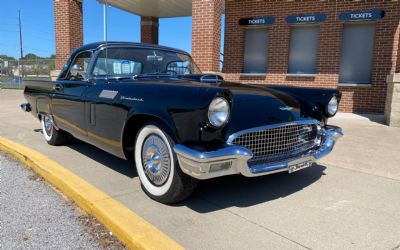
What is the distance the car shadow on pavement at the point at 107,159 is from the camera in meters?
4.27

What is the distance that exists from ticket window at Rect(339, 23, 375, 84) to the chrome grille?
23.8ft

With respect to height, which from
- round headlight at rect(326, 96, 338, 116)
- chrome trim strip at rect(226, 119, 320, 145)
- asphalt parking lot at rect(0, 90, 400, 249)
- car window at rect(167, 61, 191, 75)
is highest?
car window at rect(167, 61, 191, 75)

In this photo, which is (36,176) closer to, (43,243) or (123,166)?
(123,166)

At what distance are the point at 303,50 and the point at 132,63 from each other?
7.54 metres

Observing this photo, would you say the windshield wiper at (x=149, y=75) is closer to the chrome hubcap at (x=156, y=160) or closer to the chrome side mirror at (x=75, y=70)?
the chrome side mirror at (x=75, y=70)

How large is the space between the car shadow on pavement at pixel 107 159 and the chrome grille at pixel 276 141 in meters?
1.65

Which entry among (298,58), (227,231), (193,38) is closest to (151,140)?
(227,231)

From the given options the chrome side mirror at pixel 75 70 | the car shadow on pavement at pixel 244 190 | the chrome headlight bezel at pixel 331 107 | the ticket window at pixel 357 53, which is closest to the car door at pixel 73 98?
the chrome side mirror at pixel 75 70

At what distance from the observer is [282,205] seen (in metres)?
3.20

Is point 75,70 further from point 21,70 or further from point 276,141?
point 21,70

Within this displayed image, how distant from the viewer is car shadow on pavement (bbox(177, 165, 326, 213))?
127 inches

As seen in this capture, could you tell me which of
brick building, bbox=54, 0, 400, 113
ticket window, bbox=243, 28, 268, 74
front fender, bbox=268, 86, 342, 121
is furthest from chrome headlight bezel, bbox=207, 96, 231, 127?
ticket window, bbox=243, 28, 268, 74

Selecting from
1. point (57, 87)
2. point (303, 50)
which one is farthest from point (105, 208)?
point (303, 50)

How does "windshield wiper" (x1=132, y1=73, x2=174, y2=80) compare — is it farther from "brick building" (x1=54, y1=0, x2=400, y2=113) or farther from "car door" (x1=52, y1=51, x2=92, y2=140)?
"brick building" (x1=54, y1=0, x2=400, y2=113)
